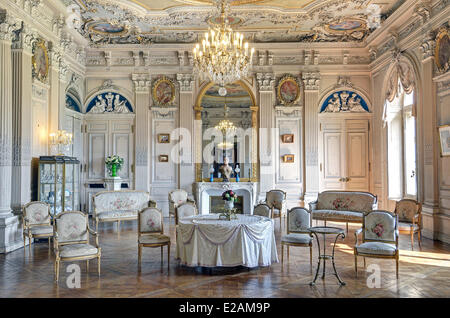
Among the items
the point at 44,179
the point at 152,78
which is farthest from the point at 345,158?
the point at 44,179

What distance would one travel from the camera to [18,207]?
708 centimetres

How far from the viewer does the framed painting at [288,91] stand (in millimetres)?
11047

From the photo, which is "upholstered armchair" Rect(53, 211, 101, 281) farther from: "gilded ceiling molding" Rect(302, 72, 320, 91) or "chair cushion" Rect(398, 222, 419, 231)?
"gilded ceiling molding" Rect(302, 72, 320, 91)

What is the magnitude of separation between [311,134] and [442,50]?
170 inches

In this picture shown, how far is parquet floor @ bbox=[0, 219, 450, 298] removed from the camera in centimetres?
443

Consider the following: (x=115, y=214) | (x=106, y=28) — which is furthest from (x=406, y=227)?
(x=106, y=28)

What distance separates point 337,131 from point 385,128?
1.40 m

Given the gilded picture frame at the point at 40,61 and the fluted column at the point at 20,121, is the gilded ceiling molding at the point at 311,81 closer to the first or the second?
the gilded picture frame at the point at 40,61

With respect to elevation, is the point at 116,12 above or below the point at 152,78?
above

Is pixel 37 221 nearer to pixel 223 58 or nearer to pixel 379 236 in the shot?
pixel 223 58

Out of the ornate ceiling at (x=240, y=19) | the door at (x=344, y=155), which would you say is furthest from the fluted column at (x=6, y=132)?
the door at (x=344, y=155)

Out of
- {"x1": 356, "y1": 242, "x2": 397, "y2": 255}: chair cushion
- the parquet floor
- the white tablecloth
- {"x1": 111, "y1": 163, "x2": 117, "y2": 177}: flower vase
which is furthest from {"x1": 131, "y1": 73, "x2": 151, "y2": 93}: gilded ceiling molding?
{"x1": 356, "y1": 242, "x2": 397, "y2": 255}: chair cushion
